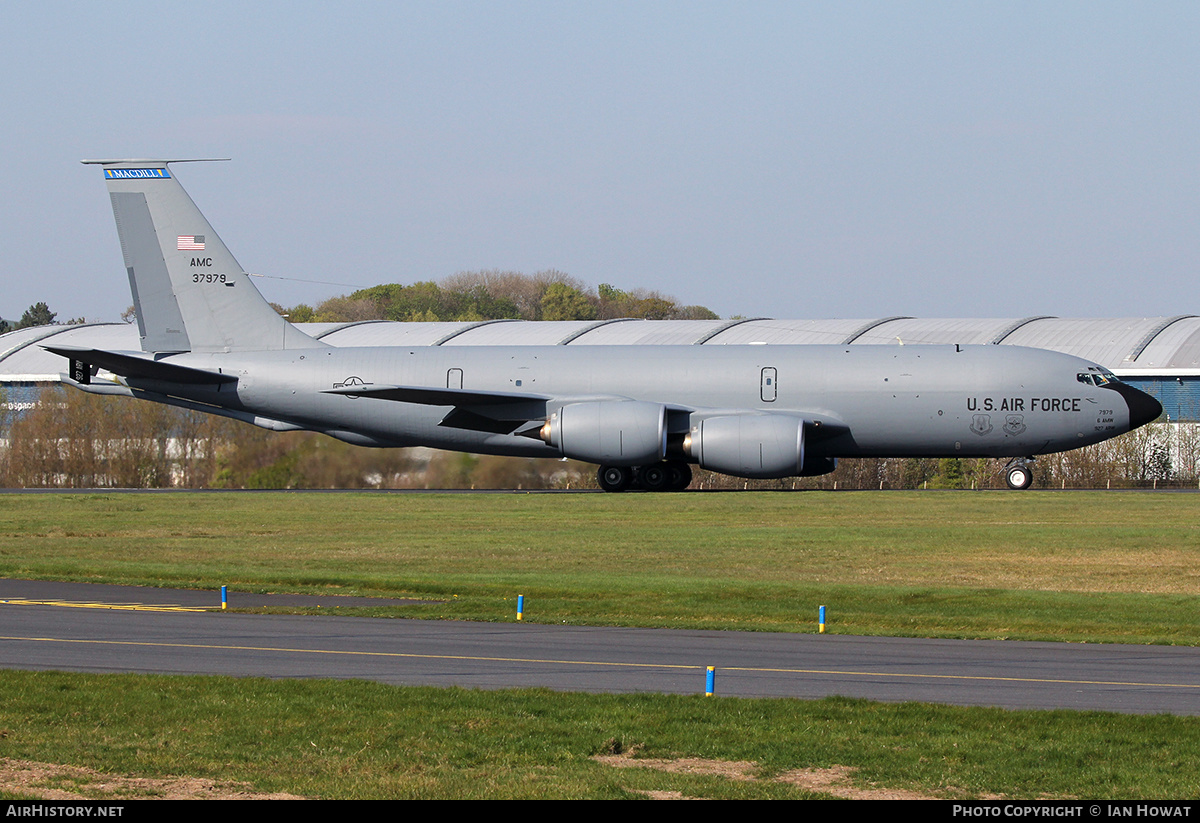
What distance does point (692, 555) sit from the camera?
2850 centimetres

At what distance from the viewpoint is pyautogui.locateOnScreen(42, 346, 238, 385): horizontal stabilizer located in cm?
4156

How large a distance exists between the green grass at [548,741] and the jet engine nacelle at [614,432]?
28060 mm

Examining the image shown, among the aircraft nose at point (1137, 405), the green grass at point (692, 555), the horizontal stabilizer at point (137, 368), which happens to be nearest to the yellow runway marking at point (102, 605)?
the green grass at point (692, 555)

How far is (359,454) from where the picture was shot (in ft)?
158

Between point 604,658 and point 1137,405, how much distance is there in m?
31.3

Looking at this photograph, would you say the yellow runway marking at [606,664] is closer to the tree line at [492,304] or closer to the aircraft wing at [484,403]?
the aircraft wing at [484,403]

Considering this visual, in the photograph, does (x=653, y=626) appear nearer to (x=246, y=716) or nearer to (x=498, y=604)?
(x=498, y=604)

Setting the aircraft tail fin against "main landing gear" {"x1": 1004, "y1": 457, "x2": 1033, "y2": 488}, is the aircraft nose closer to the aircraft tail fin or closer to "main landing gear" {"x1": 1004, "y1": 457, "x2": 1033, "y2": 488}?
"main landing gear" {"x1": 1004, "y1": 457, "x2": 1033, "y2": 488}

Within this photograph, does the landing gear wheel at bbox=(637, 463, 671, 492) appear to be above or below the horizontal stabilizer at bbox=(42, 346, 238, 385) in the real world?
below

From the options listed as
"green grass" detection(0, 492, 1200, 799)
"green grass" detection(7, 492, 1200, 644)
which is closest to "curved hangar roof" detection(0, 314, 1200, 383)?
"green grass" detection(7, 492, 1200, 644)

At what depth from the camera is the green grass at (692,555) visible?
66.5ft

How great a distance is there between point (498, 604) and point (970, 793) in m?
12.2

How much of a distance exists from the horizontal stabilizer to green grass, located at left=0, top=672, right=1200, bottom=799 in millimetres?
30020

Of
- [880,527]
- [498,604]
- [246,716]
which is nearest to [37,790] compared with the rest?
[246,716]
